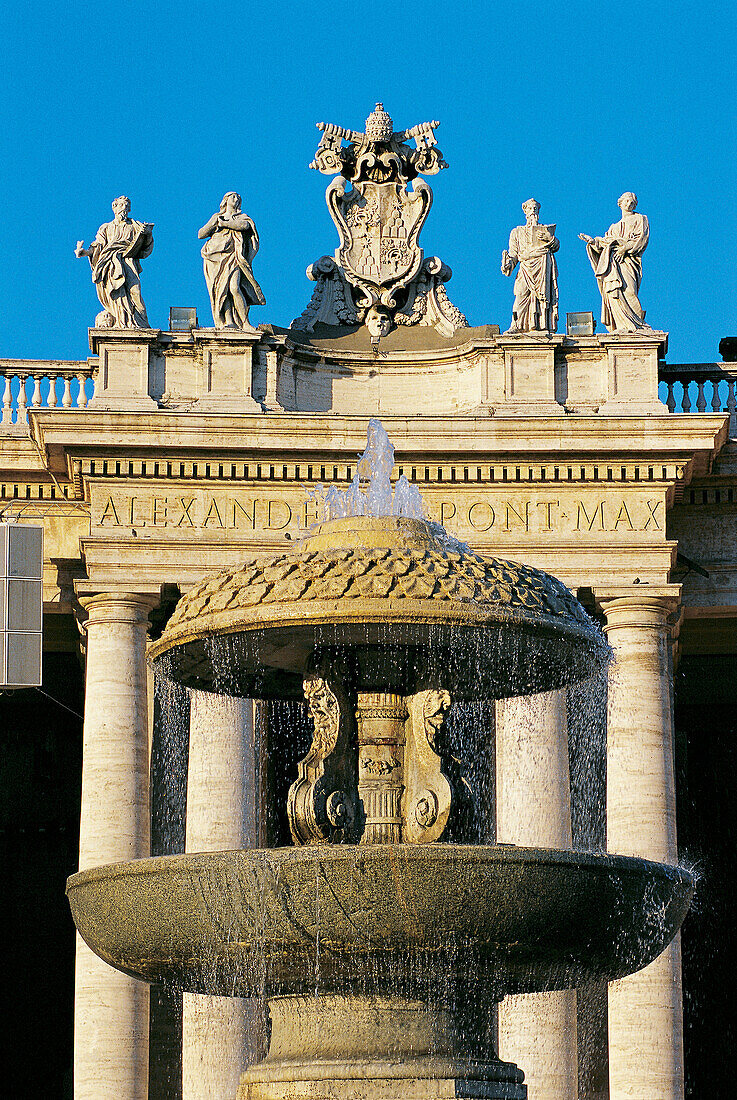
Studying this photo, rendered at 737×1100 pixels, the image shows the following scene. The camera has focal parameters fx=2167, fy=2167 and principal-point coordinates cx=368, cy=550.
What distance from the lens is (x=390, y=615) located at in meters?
14.1

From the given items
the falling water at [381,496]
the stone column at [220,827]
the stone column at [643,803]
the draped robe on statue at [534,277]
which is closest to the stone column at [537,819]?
the stone column at [643,803]

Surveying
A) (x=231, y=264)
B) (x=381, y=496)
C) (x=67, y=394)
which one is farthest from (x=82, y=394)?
(x=381, y=496)

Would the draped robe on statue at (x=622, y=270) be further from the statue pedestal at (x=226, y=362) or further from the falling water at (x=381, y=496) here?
the falling water at (x=381, y=496)

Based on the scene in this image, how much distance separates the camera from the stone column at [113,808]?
96.6ft

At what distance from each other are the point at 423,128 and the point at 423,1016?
936 inches

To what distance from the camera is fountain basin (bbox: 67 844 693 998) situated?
13.3 m

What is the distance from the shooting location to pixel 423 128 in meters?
35.6

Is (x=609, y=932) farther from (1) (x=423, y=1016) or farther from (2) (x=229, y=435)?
(2) (x=229, y=435)

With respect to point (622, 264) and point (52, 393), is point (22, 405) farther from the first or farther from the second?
point (622, 264)

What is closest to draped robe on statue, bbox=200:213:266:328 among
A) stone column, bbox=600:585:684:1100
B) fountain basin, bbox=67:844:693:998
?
stone column, bbox=600:585:684:1100

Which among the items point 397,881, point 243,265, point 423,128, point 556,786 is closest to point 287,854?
point 397,881

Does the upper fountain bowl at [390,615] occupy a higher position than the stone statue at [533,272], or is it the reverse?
the stone statue at [533,272]

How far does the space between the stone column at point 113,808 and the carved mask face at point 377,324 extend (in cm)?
625

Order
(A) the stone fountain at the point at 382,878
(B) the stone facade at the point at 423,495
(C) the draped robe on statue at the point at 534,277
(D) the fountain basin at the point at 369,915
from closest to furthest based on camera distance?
1. (D) the fountain basin at the point at 369,915
2. (A) the stone fountain at the point at 382,878
3. (B) the stone facade at the point at 423,495
4. (C) the draped robe on statue at the point at 534,277
